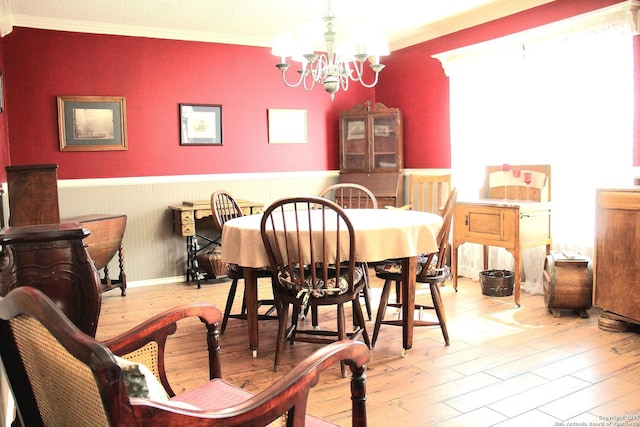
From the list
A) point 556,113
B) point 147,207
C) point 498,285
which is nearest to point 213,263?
point 147,207

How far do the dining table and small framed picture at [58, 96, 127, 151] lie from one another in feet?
7.55

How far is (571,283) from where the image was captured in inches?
140

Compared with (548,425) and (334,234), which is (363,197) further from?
(548,425)

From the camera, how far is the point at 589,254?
396 cm

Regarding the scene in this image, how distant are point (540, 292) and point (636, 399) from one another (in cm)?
194

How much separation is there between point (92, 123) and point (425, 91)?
10.4ft

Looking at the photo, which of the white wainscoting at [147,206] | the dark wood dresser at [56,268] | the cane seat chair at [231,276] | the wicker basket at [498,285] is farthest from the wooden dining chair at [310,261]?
the white wainscoting at [147,206]

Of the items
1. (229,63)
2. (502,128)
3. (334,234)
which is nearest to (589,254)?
(502,128)

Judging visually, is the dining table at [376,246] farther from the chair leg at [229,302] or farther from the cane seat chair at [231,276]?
the chair leg at [229,302]

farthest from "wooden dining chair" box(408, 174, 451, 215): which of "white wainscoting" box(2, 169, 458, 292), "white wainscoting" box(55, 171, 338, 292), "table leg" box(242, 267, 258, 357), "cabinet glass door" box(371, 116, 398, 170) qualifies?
"table leg" box(242, 267, 258, 357)

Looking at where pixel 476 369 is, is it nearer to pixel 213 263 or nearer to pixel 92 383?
pixel 92 383

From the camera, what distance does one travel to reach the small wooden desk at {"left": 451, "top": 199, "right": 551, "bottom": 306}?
Answer: 12.7 ft

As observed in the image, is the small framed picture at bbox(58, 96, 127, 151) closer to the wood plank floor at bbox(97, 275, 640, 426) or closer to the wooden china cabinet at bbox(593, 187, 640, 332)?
the wood plank floor at bbox(97, 275, 640, 426)

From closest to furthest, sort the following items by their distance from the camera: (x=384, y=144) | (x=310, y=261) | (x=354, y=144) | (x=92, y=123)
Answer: (x=310, y=261)
(x=92, y=123)
(x=384, y=144)
(x=354, y=144)
